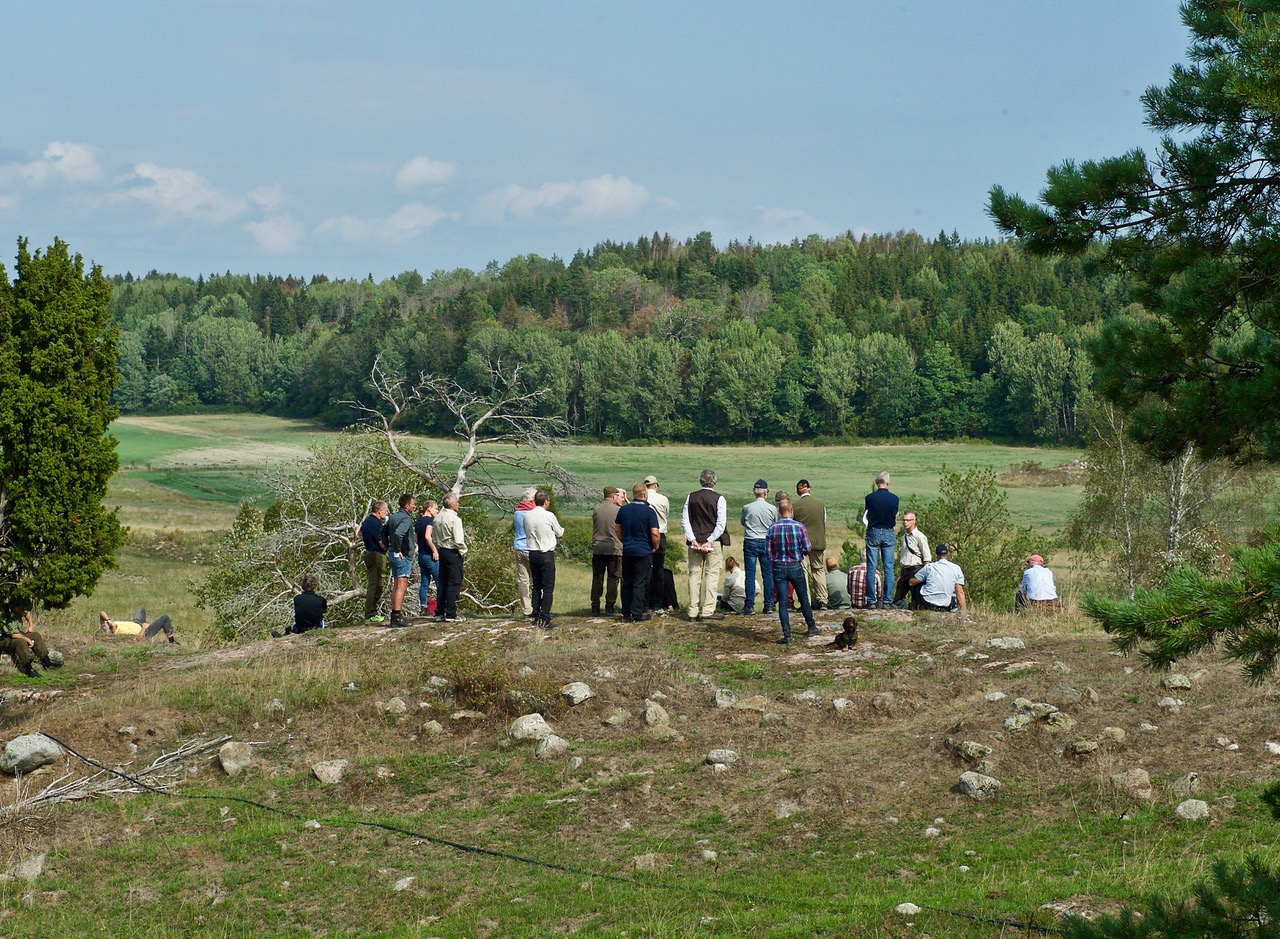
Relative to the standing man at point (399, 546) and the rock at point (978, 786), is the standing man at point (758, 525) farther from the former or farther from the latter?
the rock at point (978, 786)

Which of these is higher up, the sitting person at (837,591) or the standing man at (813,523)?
the standing man at (813,523)

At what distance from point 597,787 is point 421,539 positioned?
7.04 meters

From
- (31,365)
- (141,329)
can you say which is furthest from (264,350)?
(31,365)

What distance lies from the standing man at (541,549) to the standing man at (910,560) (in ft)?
16.3

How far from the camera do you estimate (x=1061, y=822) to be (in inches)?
352

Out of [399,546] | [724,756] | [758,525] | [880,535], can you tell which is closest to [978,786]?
[724,756]

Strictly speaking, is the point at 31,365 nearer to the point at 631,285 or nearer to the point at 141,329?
the point at 631,285

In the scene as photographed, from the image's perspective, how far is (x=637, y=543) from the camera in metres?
15.4

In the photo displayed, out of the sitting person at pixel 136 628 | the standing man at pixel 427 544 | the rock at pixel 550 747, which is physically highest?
the standing man at pixel 427 544

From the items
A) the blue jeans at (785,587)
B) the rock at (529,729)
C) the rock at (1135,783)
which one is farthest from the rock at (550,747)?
the rock at (1135,783)

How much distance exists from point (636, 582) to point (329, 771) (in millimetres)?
5941

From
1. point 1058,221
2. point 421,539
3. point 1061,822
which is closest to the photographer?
point 1058,221

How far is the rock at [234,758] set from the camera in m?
11.5

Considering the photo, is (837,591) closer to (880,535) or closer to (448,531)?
(880,535)
